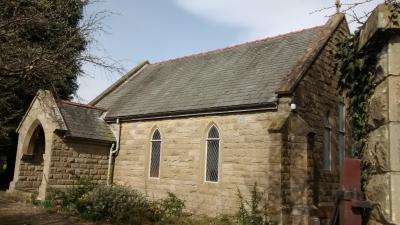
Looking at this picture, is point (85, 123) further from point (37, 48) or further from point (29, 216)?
Answer: point (37, 48)

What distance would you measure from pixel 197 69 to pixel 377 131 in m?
18.5

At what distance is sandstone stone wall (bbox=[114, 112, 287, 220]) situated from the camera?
46.8 feet

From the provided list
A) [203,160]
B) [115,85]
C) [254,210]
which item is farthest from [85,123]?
[254,210]

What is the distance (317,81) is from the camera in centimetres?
1577

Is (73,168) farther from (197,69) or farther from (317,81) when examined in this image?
(317,81)

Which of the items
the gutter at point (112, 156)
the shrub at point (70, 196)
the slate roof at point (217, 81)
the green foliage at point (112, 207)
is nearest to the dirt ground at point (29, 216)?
the green foliage at point (112, 207)

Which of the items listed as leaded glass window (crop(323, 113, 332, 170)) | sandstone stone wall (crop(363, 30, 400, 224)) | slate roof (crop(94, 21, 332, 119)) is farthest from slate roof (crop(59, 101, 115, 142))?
sandstone stone wall (crop(363, 30, 400, 224))

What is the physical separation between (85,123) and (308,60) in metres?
11.0

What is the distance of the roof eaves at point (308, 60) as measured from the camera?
14164mm

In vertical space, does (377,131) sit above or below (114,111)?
below

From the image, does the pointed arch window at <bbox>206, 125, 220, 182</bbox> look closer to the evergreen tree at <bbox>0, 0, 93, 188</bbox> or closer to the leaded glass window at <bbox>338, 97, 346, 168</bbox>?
the leaded glass window at <bbox>338, 97, 346, 168</bbox>

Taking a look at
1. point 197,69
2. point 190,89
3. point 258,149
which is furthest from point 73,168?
point 258,149

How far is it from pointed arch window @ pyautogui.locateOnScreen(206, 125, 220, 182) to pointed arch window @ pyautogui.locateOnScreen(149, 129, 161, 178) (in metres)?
3.04

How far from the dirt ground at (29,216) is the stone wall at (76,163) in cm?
205
